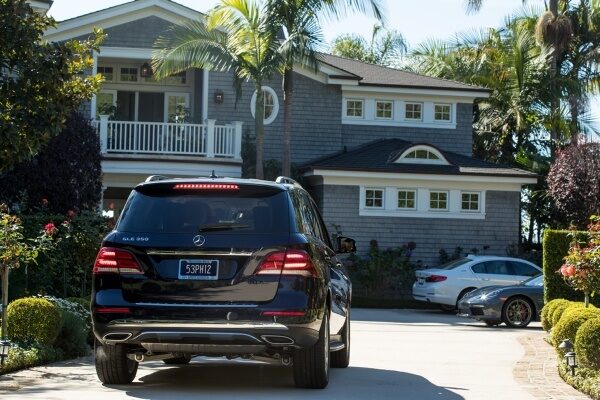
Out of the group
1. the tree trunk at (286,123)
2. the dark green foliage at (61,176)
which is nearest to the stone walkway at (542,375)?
A: the dark green foliage at (61,176)

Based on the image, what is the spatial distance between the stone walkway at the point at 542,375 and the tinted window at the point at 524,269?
10.2 metres

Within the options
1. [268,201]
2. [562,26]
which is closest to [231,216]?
[268,201]

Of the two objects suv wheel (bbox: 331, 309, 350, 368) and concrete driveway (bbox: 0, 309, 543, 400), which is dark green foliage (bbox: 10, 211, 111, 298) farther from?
suv wheel (bbox: 331, 309, 350, 368)

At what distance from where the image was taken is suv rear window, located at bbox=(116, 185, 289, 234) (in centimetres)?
1058

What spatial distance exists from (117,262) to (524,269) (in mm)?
19674

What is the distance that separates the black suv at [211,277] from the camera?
10.3 metres

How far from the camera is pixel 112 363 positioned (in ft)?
36.1

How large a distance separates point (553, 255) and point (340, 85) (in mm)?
15786

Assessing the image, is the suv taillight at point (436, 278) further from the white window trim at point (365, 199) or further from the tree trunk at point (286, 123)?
the white window trim at point (365, 199)

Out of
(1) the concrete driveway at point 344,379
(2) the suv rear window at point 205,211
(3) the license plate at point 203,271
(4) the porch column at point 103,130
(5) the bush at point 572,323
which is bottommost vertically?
(1) the concrete driveway at point 344,379

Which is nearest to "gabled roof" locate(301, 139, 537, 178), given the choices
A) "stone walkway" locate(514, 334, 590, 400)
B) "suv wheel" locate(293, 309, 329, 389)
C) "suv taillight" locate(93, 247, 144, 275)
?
"stone walkway" locate(514, 334, 590, 400)

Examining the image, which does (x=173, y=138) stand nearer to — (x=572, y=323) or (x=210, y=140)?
(x=210, y=140)

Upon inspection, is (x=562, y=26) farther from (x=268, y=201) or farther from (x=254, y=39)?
(x=268, y=201)

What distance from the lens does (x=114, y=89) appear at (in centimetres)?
3647
